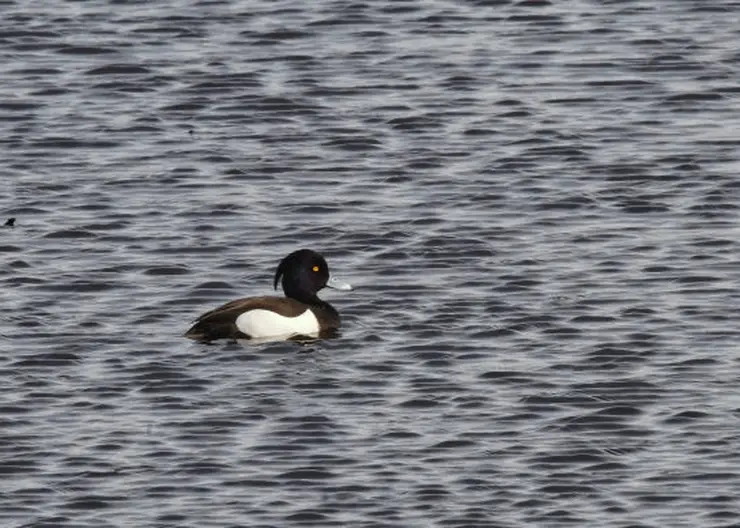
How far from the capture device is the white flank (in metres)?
21.2

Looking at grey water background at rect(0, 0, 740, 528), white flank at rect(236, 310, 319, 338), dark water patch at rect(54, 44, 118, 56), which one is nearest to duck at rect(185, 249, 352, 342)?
white flank at rect(236, 310, 319, 338)

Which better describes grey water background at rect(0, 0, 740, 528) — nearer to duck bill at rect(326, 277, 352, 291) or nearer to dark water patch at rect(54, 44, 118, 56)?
dark water patch at rect(54, 44, 118, 56)

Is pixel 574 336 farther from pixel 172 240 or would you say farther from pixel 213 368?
pixel 172 240

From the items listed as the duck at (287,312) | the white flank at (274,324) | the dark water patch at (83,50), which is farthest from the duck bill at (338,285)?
the dark water patch at (83,50)

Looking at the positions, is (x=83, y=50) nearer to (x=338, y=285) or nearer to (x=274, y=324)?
(x=338, y=285)

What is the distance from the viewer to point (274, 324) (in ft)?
71.1

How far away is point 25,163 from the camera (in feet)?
87.0

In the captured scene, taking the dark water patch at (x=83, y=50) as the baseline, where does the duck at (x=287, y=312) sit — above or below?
below

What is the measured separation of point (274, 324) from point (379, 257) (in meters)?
1.83

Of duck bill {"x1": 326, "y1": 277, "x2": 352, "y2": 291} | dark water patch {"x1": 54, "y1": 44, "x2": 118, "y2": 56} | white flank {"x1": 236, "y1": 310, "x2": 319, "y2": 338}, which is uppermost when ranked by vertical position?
dark water patch {"x1": 54, "y1": 44, "x2": 118, "y2": 56}

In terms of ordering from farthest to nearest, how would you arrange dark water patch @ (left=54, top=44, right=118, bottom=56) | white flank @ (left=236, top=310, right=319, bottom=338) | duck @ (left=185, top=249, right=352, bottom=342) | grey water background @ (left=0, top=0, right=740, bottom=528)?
dark water patch @ (left=54, top=44, right=118, bottom=56)
white flank @ (left=236, top=310, right=319, bottom=338)
duck @ (left=185, top=249, right=352, bottom=342)
grey water background @ (left=0, top=0, right=740, bottom=528)

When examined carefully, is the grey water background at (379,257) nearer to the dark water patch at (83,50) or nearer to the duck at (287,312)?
the dark water patch at (83,50)

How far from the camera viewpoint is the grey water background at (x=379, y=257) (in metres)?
17.1

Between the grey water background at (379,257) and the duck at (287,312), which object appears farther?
the duck at (287,312)
